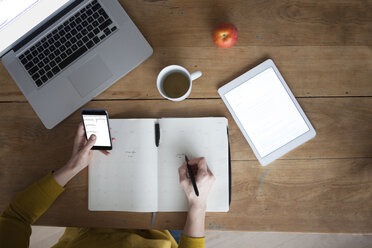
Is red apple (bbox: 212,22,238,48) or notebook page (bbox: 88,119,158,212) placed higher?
red apple (bbox: 212,22,238,48)

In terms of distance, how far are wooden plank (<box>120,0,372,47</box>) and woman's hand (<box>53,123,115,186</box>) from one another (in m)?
0.36

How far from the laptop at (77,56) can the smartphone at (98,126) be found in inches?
3.6

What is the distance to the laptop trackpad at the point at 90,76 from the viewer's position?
33.3 inches

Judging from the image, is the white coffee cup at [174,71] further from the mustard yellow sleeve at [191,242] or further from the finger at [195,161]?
the mustard yellow sleeve at [191,242]

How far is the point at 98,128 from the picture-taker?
0.79 metres

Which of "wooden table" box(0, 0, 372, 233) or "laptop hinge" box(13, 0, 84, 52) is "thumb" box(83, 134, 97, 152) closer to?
"wooden table" box(0, 0, 372, 233)

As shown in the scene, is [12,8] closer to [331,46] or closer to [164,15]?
[164,15]

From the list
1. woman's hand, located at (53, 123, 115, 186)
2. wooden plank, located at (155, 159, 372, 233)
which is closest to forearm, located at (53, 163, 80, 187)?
woman's hand, located at (53, 123, 115, 186)

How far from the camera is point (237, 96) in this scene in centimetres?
82

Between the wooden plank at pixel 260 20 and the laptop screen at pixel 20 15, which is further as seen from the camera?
the wooden plank at pixel 260 20

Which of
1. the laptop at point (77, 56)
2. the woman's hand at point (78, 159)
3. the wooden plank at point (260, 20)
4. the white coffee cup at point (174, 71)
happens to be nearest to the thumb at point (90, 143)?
the woman's hand at point (78, 159)

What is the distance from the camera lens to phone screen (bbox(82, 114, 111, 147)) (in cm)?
78

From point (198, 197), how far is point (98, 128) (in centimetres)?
35

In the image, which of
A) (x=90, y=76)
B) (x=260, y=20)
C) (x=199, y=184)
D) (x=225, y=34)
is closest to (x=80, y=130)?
(x=90, y=76)
